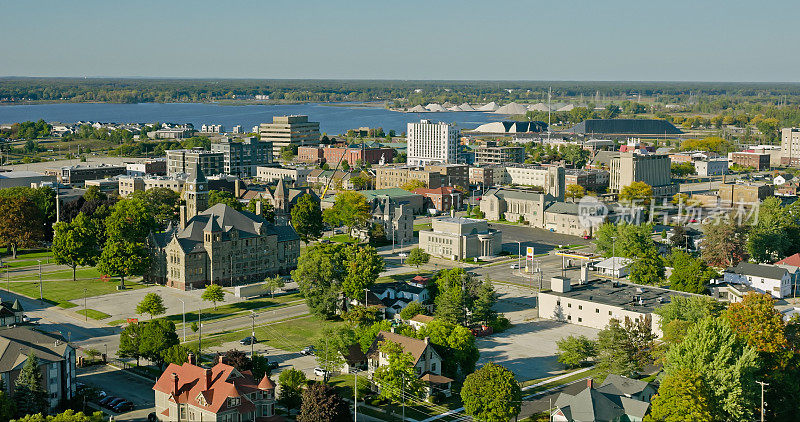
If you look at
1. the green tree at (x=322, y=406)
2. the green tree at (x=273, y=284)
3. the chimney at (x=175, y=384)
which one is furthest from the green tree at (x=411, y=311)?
the chimney at (x=175, y=384)

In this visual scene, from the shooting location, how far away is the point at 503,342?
5291 cm

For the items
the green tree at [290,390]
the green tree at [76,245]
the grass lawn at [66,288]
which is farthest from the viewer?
the green tree at [76,245]

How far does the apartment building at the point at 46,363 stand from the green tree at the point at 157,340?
14.7 feet

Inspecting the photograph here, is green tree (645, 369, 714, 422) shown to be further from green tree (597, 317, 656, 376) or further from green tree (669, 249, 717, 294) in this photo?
green tree (669, 249, 717, 294)

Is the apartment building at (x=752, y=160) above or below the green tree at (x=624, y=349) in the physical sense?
above

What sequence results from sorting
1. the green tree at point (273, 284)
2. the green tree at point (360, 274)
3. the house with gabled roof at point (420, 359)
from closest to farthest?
the house with gabled roof at point (420, 359) → the green tree at point (360, 274) → the green tree at point (273, 284)

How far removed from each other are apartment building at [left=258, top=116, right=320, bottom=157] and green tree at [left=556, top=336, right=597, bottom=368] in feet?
413

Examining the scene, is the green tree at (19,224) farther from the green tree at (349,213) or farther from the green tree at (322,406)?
the green tree at (322,406)

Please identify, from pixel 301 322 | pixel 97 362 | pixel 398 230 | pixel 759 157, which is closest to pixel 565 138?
pixel 759 157

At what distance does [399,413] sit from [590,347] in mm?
12989

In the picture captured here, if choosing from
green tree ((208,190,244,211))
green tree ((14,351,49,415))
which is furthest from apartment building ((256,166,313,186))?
green tree ((14,351,49,415))

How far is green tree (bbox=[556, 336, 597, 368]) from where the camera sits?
4716cm

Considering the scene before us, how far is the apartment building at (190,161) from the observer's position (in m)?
126

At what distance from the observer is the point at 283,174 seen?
128 metres
